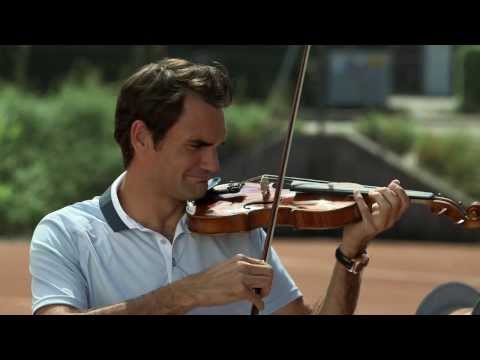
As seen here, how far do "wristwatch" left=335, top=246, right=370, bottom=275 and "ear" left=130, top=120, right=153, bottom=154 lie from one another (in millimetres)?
536

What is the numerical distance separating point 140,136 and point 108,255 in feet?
1.02

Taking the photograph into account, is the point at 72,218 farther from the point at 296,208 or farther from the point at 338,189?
the point at 338,189

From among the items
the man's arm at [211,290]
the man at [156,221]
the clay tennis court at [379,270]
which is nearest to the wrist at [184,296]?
the man's arm at [211,290]

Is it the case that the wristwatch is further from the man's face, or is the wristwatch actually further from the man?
the man's face

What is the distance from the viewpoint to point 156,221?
8.13 feet

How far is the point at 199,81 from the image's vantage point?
2385 millimetres

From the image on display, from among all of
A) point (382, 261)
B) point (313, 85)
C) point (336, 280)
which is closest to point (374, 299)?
point (382, 261)

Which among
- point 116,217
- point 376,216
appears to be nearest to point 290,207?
point 376,216

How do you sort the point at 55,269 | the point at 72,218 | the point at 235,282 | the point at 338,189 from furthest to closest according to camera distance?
the point at 338,189 < the point at 72,218 < the point at 55,269 < the point at 235,282

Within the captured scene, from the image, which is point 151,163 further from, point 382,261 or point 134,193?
point 382,261

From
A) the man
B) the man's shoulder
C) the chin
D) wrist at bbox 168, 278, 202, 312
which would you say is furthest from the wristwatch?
the man's shoulder

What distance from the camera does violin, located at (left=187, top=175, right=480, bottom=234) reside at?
8.18 ft

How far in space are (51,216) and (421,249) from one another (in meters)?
9.02
